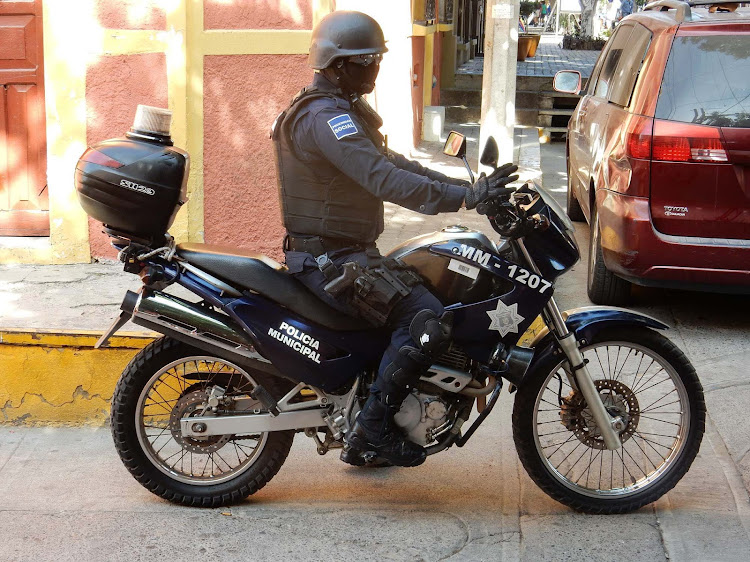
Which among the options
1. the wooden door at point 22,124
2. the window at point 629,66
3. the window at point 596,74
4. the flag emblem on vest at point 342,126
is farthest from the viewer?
the window at point 596,74

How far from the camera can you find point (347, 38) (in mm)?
3691

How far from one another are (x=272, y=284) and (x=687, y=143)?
9.31ft

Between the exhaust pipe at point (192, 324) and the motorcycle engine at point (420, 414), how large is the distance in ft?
1.81

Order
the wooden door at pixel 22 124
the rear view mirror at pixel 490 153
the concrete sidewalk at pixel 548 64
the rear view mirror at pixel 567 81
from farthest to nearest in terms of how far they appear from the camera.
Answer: the concrete sidewalk at pixel 548 64, the rear view mirror at pixel 567 81, the wooden door at pixel 22 124, the rear view mirror at pixel 490 153

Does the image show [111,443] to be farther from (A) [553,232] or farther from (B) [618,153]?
(B) [618,153]

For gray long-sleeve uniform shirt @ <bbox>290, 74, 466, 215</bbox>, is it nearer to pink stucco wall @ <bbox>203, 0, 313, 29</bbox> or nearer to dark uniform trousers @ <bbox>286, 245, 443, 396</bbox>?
dark uniform trousers @ <bbox>286, 245, 443, 396</bbox>

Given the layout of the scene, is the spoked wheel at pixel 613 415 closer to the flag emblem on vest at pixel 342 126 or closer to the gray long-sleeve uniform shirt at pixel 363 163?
the gray long-sleeve uniform shirt at pixel 363 163

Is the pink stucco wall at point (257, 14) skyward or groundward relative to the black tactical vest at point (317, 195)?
skyward

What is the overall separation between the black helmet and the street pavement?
1.71 m

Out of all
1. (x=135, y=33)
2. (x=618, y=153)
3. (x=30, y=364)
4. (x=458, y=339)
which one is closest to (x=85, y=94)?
(x=135, y=33)

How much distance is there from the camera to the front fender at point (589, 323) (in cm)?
396

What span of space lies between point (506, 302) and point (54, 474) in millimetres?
2072

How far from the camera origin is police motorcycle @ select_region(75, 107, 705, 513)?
3.80 metres

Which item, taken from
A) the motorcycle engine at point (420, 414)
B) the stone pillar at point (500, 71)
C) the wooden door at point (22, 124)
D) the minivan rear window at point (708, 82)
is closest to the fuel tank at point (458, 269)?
the motorcycle engine at point (420, 414)
